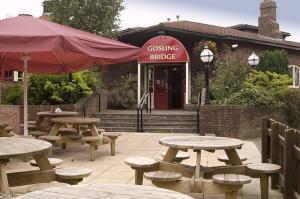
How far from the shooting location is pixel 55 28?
7.21 m

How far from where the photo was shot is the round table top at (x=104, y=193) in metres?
2.88

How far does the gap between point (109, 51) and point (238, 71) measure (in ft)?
35.4

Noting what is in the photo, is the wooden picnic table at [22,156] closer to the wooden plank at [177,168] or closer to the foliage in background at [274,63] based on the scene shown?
the wooden plank at [177,168]

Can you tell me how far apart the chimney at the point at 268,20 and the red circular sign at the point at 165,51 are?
33.0 ft

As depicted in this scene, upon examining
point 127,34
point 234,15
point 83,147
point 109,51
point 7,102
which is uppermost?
point 127,34

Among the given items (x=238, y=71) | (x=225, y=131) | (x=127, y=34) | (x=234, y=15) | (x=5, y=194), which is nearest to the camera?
(x=5, y=194)

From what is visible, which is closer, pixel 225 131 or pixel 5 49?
pixel 5 49

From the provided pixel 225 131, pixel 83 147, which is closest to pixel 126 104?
pixel 225 131

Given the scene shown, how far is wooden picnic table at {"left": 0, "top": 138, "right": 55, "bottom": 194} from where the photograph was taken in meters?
4.56

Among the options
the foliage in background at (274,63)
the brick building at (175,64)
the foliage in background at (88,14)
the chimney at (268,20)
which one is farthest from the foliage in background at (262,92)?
the chimney at (268,20)

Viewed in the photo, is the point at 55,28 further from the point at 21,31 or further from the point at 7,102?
the point at 7,102

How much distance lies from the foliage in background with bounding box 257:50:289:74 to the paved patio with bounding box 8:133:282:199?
29.9ft

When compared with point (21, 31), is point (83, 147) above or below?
below

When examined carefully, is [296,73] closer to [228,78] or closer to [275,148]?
[228,78]
